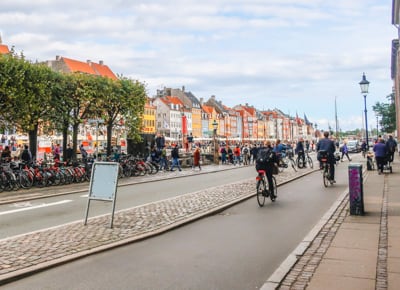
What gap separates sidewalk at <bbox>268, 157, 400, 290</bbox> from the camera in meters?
5.47

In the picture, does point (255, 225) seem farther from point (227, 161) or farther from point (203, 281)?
point (227, 161)

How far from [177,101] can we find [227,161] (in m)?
105

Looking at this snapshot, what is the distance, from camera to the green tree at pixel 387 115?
53562 mm

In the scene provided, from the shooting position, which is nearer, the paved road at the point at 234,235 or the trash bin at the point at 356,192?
the paved road at the point at 234,235

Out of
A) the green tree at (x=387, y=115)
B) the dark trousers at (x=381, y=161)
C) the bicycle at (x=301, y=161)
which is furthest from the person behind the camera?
the green tree at (x=387, y=115)

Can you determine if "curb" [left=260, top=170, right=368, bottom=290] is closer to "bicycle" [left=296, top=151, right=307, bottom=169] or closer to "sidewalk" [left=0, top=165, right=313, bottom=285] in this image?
"sidewalk" [left=0, top=165, right=313, bottom=285]

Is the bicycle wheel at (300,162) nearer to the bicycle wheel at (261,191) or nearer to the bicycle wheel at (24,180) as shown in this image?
A: the bicycle wheel at (24,180)

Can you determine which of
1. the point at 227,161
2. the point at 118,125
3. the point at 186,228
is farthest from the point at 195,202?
the point at 227,161

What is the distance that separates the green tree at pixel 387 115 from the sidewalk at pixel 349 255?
45.9m

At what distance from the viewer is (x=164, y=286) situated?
5602 mm

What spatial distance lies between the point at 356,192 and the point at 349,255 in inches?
145

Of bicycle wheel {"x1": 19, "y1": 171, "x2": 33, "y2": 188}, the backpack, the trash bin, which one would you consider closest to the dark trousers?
the backpack

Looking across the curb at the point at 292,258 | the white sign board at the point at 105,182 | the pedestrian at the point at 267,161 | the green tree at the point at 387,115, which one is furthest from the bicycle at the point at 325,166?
the green tree at the point at 387,115

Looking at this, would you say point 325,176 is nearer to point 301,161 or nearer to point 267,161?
point 267,161
